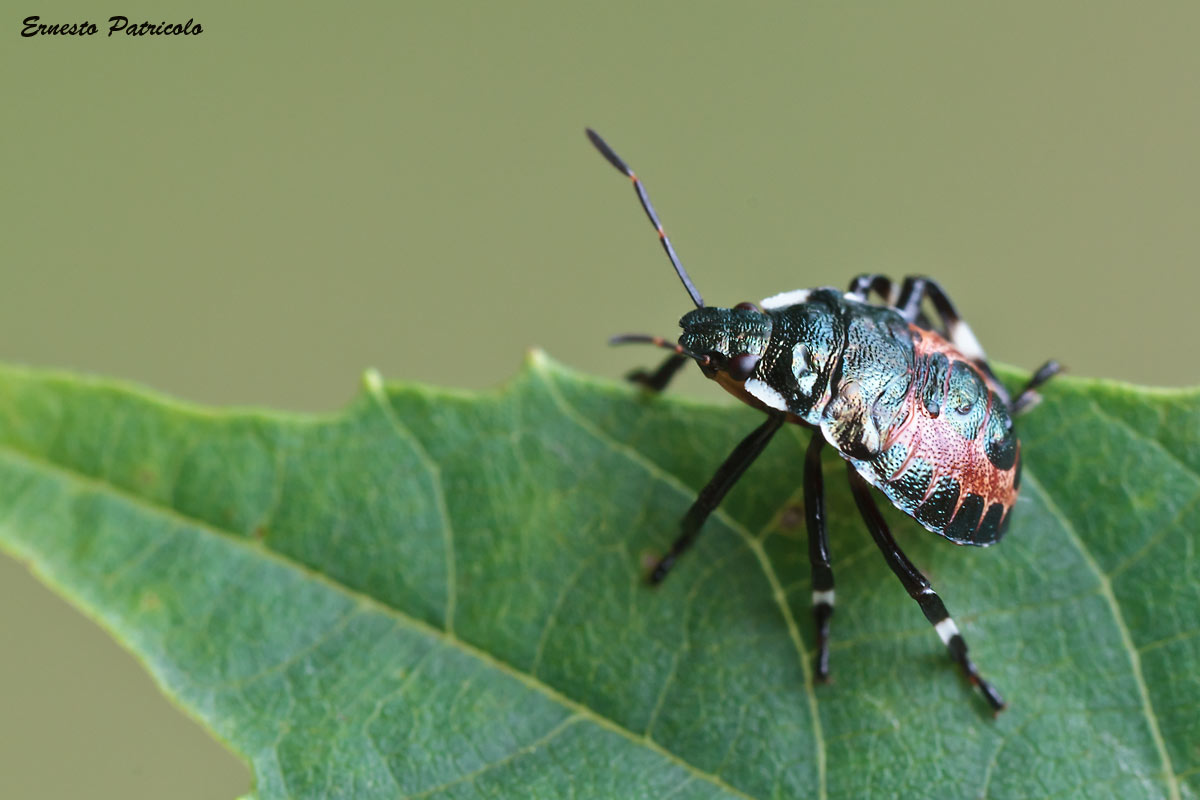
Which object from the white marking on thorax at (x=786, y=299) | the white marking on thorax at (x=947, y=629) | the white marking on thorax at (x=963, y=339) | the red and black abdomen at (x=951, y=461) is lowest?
the white marking on thorax at (x=947, y=629)

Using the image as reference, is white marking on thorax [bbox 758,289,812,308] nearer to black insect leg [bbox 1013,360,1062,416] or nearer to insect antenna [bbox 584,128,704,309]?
insect antenna [bbox 584,128,704,309]

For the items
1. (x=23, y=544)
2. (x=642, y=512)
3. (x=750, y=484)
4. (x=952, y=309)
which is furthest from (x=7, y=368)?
(x=952, y=309)

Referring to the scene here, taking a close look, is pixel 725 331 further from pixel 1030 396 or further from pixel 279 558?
pixel 279 558

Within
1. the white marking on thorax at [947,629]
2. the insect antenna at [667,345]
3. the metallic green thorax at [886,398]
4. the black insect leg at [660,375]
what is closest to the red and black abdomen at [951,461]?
the metallic green thorax at [886,398]

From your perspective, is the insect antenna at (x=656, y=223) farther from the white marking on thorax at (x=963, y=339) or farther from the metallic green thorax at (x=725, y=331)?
the white marking on thorax at (x=963, y=339)

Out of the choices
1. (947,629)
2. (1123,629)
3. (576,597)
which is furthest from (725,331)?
(1123,629)
